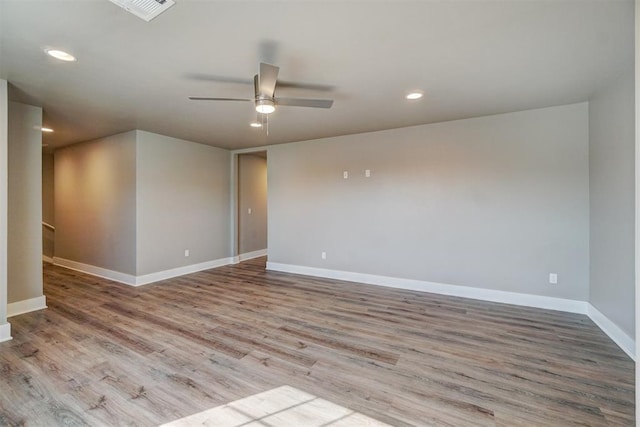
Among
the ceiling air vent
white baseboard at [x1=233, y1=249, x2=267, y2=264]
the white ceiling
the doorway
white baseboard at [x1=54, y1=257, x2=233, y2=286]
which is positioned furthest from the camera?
the doorway

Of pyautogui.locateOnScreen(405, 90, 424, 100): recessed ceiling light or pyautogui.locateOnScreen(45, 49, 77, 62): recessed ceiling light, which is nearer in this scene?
pyautogui.locateOnScreen(45, 49, 77, 62): recessed ceiling light

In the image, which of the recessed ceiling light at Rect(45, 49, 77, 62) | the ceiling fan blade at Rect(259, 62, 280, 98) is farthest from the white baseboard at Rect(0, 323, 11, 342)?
the ceiling fan blade at Rect(259, 62, 280, 98)

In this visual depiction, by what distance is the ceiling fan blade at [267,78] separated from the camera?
2.14 metres

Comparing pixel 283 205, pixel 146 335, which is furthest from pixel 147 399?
pixel 283 205

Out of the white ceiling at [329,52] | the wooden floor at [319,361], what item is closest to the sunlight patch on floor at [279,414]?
the wooden floor at [319,361]

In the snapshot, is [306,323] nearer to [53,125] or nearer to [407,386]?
[407,386]

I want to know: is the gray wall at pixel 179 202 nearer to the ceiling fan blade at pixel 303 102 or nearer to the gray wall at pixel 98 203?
the gray wall at pixel 98 203

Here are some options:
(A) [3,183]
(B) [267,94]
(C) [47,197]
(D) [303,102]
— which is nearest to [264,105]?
(B) [267,94]

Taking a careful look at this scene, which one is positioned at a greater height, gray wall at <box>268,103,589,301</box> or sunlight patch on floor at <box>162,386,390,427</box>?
gray wall at <box>268,103,589,301</box>

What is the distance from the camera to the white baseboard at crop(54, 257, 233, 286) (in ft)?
14.9

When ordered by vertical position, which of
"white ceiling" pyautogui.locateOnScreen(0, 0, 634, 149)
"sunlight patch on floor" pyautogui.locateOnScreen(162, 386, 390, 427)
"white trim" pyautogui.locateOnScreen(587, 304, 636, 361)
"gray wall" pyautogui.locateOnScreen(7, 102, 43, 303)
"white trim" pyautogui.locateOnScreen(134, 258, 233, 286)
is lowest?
"sunlight patch on floor" pyautogui.locateOnScreen(162, 386, 390, 427)

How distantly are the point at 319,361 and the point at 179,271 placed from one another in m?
3.74

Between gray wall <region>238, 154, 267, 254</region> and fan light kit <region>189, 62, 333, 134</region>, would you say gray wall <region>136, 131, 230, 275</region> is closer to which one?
A: gray wall <region>238, 154, 267, 254</region>

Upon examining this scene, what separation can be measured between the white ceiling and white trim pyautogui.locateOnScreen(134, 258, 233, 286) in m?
2.54
